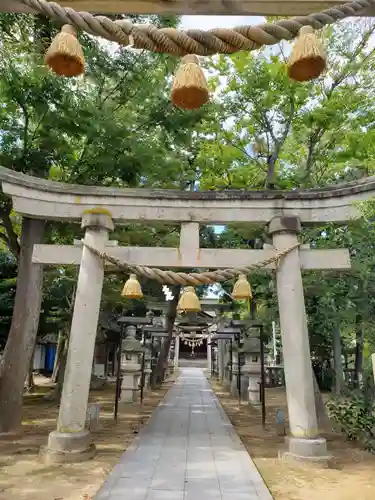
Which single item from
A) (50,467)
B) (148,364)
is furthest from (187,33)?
(148,364)

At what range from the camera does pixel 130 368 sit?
15.2 metres

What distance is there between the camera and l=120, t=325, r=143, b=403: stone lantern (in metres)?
15.0

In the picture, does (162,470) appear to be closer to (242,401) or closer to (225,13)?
(225,13)

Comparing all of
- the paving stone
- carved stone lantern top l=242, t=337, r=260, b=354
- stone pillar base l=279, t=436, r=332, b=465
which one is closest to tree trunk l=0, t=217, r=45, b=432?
the paving stone

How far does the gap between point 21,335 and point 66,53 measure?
7645 mm

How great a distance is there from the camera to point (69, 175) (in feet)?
37.4

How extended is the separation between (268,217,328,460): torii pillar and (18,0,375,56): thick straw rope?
561cm

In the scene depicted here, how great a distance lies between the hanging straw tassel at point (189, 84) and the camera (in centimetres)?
269

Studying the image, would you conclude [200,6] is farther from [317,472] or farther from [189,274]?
[317,472]

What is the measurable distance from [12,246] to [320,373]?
18354 millimetres

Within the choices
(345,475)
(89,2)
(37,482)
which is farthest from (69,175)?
(345,475)

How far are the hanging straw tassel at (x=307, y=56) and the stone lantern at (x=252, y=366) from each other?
1329cm

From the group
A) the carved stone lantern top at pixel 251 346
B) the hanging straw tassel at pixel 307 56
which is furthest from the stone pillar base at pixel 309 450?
the carved stone lantern top at pixel 251 346

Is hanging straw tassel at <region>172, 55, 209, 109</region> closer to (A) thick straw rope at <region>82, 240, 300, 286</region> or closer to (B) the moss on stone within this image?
(A) thick straw rope at <region>82, 240, 300, 286</region>
